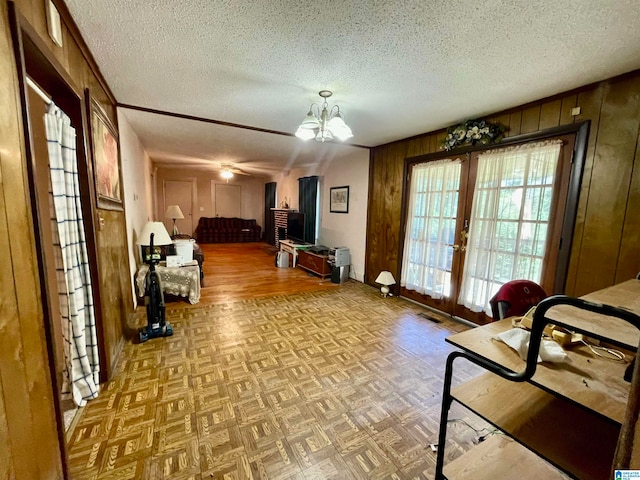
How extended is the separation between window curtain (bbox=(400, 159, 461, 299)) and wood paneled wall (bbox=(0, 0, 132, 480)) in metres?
3.53

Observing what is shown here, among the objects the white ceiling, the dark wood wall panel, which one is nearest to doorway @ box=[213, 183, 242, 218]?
the white ceiling

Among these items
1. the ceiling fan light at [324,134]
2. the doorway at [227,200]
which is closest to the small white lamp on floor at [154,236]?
the ceiling fan light at [324,134]

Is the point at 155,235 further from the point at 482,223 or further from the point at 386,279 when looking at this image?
the point at 482,223

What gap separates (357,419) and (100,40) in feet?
9.58

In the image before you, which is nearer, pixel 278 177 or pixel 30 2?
pixel 30 2

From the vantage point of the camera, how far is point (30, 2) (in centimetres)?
109

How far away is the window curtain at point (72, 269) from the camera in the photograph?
1.40 metres

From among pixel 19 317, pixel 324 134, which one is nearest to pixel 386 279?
pixel 324 134

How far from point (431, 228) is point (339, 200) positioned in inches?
88.6

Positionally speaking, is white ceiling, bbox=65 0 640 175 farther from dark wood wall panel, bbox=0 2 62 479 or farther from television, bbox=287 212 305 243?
television, bbox=287 212 305 243

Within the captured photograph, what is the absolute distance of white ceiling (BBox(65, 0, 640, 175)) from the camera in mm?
1356

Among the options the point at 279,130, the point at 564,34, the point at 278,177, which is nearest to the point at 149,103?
the point at 279,130

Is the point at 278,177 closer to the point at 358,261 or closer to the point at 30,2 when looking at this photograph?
the point at 358,261

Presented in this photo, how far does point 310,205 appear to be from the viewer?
6137mm
